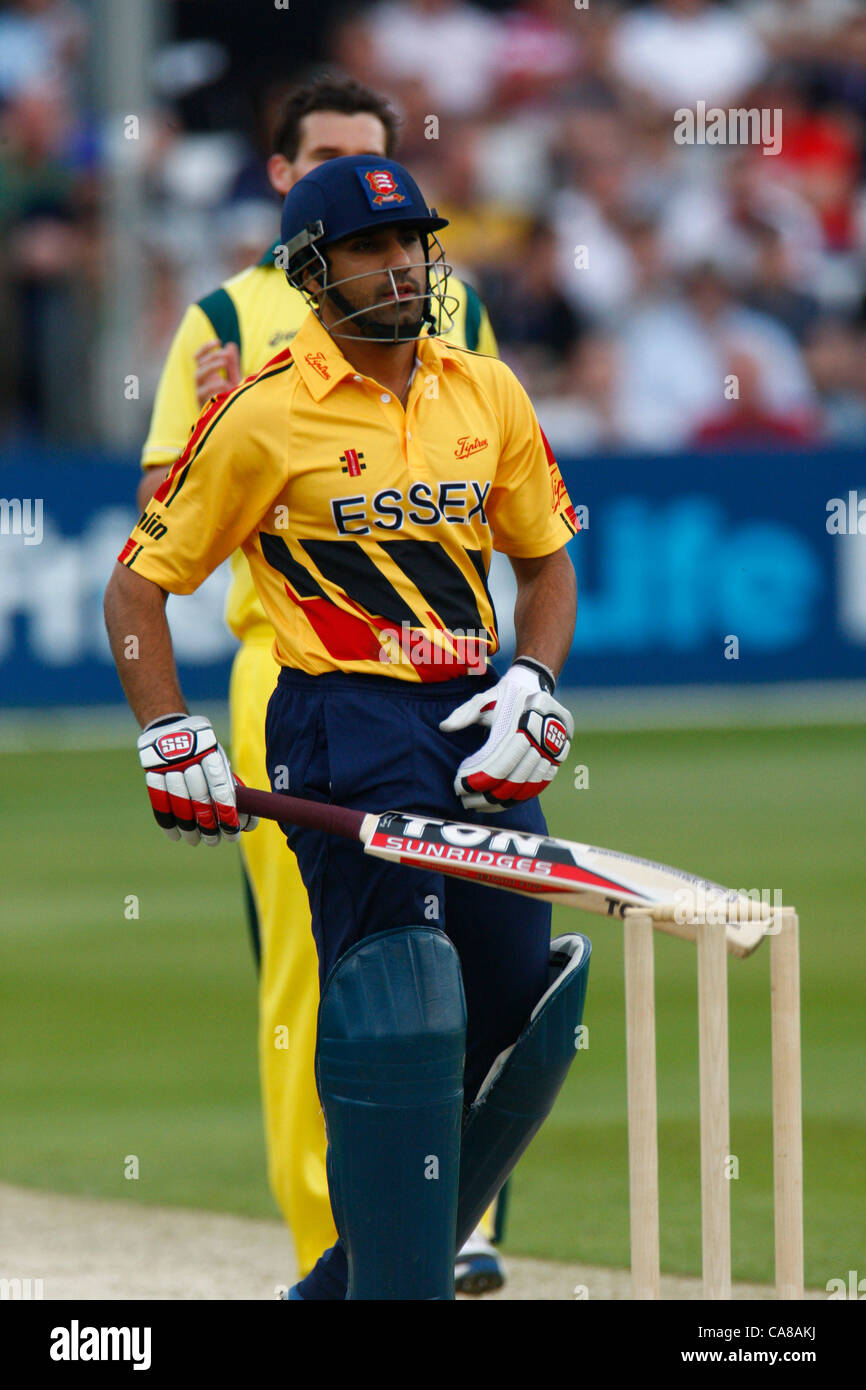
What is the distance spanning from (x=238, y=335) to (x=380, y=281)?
130cm

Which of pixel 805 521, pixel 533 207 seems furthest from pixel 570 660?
pixel 533 207

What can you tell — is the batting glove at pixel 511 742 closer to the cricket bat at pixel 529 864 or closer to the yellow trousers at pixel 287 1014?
the cricket bat at pixel 529 864

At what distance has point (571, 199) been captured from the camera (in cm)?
1497

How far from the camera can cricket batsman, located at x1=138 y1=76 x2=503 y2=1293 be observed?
470cm

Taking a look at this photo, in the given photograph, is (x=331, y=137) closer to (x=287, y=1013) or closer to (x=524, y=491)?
(x=524, y=491)

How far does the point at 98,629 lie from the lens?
41.3ft

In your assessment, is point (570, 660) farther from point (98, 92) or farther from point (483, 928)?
point (483, 928)

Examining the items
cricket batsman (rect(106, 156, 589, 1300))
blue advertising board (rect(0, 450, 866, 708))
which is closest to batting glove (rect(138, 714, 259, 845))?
cricket batsman (rect(106, 156, 589, 1300))

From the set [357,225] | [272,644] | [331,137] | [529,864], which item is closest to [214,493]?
[357,225]

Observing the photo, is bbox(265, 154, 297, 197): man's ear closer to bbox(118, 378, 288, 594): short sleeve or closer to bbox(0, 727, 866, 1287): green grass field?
bbox(118, 378, 288, 594): short sleeve

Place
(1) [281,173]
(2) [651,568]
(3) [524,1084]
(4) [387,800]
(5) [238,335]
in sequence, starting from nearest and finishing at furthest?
(4) [387,800] < (3) [524,1084] < (5) [238,335] < (1) [281,173] < (2) [651,568]

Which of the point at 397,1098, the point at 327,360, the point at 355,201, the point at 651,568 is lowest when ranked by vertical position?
the point at 397,1098

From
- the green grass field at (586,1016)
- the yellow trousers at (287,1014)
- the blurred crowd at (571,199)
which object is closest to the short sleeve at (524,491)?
the yellow trousers at (287,1014)
